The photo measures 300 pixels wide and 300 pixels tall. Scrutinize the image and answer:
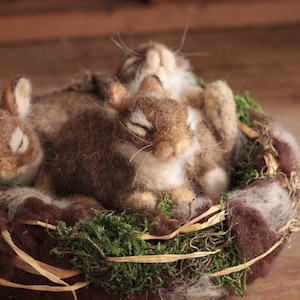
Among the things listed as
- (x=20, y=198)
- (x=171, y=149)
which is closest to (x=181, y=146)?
(x=171, y=149)

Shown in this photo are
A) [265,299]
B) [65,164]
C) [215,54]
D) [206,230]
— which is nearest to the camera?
[206,230]

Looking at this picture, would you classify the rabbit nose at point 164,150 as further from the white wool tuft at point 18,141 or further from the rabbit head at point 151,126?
the white wool tuft at point 18,141

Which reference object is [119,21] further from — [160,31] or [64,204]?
[64,204]

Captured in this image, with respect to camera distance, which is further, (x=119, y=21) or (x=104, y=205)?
(x=119, y=21)

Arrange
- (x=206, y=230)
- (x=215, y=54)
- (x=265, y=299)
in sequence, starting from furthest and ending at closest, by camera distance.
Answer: (x=215, y=54) → (x=265, y=299) → (x=206, y=230)

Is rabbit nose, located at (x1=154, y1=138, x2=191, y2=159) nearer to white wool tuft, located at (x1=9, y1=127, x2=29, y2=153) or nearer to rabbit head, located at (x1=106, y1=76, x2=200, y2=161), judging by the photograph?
rabbit head, located at (x1=106, y1=76, x2=200, y2=161)

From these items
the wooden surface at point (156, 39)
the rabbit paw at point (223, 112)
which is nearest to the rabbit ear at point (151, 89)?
the rabbit paw at point (223, 112)

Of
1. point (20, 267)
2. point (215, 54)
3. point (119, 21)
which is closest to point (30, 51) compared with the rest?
point (119, 21)

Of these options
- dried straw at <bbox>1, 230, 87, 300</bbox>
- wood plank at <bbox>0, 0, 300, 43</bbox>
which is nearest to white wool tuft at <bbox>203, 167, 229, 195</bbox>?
dried straw at <bbox>1, 230, 87, 300</bbox>
